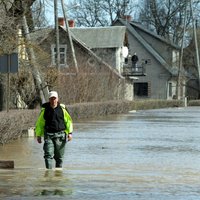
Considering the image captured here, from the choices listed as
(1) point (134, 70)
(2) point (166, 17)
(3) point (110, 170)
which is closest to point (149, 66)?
(1) point (134, 70)

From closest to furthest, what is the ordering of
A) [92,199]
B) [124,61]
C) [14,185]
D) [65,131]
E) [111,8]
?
[92,199] → [14,185] → [65,131] → [124,61] → [111,8]

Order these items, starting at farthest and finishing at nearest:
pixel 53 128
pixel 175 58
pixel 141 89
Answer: pixel 175 58, pixel 141 89, pixel 53 128

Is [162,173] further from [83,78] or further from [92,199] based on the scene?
[83,78]

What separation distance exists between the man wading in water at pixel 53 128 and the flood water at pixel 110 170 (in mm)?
436

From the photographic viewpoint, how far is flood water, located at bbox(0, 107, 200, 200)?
34.8ft

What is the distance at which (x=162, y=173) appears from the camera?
13742 millimetres

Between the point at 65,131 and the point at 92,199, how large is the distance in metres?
3.58

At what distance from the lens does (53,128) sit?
1333cm

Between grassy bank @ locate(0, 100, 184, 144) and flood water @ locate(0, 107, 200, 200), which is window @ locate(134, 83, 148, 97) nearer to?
grassy bank @ locate(0, 100, 184, 144)

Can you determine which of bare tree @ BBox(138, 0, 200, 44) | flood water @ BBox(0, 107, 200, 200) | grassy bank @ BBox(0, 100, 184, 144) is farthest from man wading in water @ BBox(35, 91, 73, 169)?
bare tree @ BBox(138, 0, 200, 44)

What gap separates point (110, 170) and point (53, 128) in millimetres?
1709

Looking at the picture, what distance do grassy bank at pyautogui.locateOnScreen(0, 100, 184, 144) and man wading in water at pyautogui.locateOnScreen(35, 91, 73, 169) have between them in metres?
6.28

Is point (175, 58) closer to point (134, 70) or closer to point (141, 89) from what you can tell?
point (141, 89)

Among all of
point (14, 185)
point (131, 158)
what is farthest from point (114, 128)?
point (14, 185)
